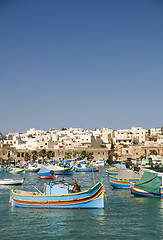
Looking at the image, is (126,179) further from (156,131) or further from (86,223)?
(156,131)

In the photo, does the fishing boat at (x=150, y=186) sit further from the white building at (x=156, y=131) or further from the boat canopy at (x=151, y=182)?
the white building at (x=156, y=131)

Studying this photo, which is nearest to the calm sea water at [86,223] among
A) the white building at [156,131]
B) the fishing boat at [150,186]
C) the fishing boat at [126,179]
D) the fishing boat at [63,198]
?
the fishing boat at [63,198]

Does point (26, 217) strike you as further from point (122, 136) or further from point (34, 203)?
point (122, 136)

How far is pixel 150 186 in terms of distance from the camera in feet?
91.7

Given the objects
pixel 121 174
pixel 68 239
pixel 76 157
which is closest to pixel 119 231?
pixel 68 239

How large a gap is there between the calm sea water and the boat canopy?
2.85 metres

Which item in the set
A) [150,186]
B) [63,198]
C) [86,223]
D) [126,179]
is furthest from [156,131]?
[86,223]

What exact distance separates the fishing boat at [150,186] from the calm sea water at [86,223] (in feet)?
9.26

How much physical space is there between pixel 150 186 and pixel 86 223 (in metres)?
10.5

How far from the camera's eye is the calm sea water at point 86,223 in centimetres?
1708

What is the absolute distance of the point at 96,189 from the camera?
71.3ft

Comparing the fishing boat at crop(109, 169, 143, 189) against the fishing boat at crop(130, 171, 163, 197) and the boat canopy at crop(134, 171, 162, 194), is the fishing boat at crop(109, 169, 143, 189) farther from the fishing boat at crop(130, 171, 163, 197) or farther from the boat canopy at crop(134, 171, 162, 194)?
the boat canopy at crop(134, 171, 162, 194)

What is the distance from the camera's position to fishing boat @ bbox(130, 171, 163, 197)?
27.6 meters

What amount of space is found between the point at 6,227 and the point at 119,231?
648 cm
